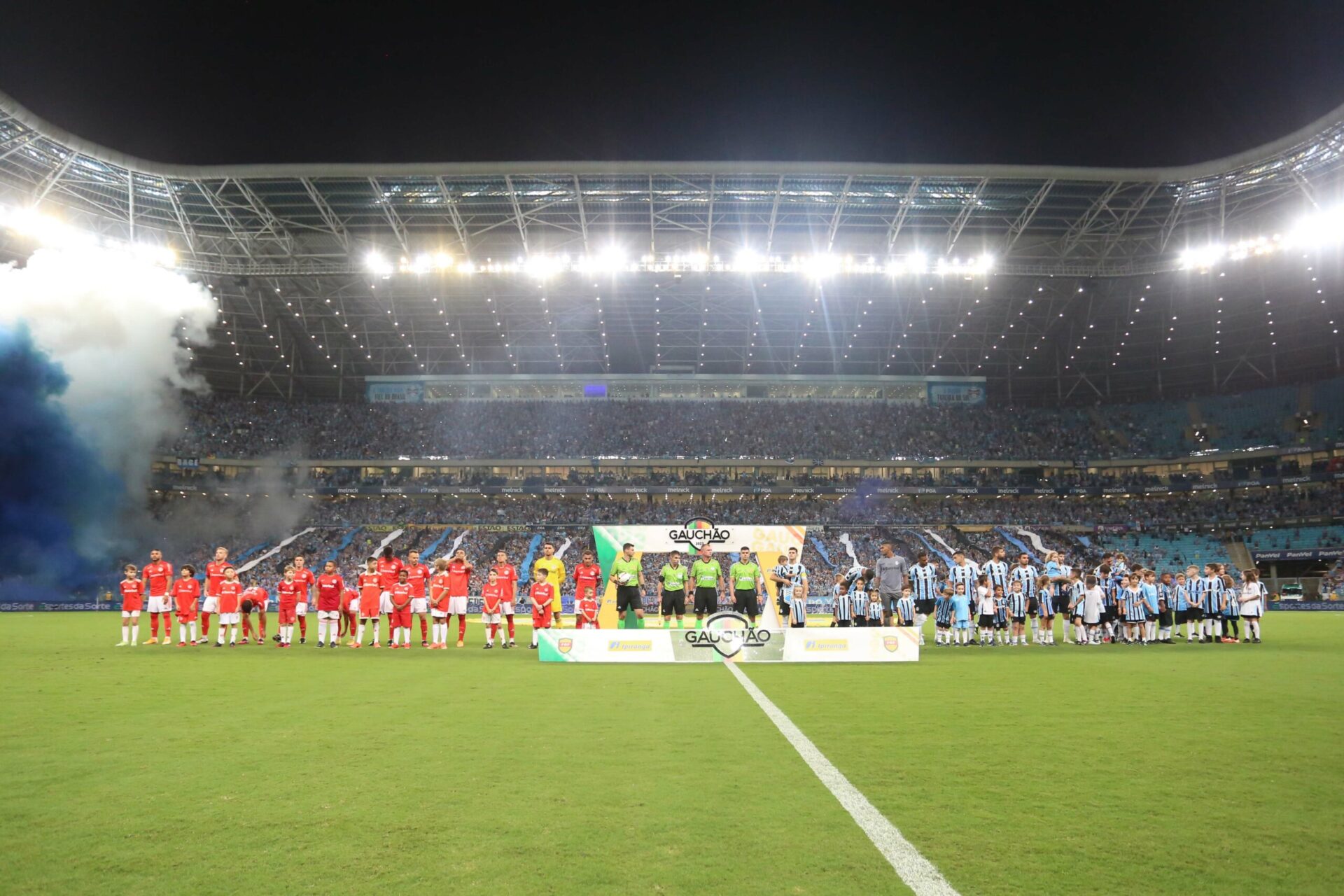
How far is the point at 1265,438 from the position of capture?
56.9 metres

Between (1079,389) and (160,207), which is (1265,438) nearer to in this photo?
(1079,389)

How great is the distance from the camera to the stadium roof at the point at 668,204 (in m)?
35.7

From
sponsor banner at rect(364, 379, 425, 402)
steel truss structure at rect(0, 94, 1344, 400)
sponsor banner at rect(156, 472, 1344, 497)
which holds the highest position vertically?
steel truss structure at rect(0, 94, 1344, 400)

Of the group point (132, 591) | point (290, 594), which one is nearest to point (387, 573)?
point (290, 594)

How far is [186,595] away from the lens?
62.7 feet

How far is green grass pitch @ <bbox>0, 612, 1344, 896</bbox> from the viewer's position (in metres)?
4.02

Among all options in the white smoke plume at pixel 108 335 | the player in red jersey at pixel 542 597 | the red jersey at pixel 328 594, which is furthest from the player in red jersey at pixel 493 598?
the white smoke plume at pixel 108 335

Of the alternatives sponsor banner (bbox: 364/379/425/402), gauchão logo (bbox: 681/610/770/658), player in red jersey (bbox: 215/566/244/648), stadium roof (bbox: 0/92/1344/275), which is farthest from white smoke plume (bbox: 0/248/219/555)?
gauchão logo (bbox: 681/610/770/658)

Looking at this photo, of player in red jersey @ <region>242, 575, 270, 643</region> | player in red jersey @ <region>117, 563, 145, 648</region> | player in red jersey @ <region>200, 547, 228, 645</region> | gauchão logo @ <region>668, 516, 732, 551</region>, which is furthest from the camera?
gauchão logo @ <region>668, 516, 732, 551</region>

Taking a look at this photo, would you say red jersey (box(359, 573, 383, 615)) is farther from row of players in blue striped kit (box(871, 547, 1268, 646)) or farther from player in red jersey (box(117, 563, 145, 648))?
row of players in blue striped kit (box(871, 547, 1268, 646))

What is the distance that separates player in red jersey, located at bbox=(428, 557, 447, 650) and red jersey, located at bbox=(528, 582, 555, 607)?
75.1 inches

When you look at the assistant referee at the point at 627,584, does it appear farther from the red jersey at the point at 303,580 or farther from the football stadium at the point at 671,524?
the red jersey at the point at 303,580

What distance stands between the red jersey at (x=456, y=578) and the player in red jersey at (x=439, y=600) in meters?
0.12

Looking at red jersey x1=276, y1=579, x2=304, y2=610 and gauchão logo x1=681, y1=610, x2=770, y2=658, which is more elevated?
red jersey x1=276, y1=579, x2=304, y2=610
